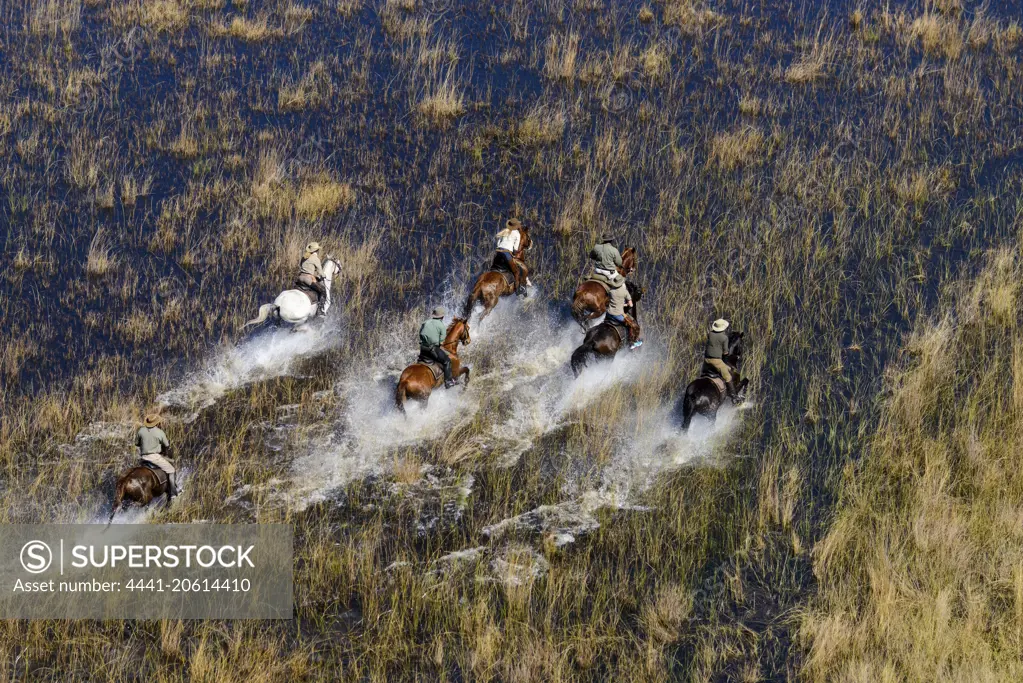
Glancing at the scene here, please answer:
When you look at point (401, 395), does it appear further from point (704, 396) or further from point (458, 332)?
point (704, 396)

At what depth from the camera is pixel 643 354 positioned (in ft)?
53.1

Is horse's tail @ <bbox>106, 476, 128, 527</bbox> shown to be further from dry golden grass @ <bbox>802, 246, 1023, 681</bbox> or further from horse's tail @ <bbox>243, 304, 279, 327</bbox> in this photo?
dry golden grass @ <bbox>802, 246, 1023, 681</bbox>

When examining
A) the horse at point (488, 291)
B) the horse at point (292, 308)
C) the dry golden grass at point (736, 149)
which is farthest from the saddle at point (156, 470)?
the dry golden grass at point (736, 149)

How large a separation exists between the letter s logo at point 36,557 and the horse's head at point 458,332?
575cm

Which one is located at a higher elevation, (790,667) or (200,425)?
(200,425)

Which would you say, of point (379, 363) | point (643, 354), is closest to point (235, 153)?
point (379, 363)

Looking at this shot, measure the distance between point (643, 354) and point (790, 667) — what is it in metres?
6.16

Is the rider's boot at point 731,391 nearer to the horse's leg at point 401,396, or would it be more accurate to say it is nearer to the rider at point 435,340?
the rider at point 435,340

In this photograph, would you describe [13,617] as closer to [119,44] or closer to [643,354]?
[643,354]

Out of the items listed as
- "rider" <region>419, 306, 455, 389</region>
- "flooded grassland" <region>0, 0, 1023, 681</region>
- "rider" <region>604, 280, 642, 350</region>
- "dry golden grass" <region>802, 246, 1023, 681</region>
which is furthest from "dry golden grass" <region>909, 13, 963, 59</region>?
"rider" <region>419, 306, 455, 389</region>

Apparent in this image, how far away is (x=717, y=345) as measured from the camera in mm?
14180

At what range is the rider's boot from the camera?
1424cm

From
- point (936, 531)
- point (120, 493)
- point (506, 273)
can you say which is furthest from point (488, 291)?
point (936, 531)

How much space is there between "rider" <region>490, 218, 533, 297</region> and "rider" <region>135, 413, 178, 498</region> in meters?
6.30
